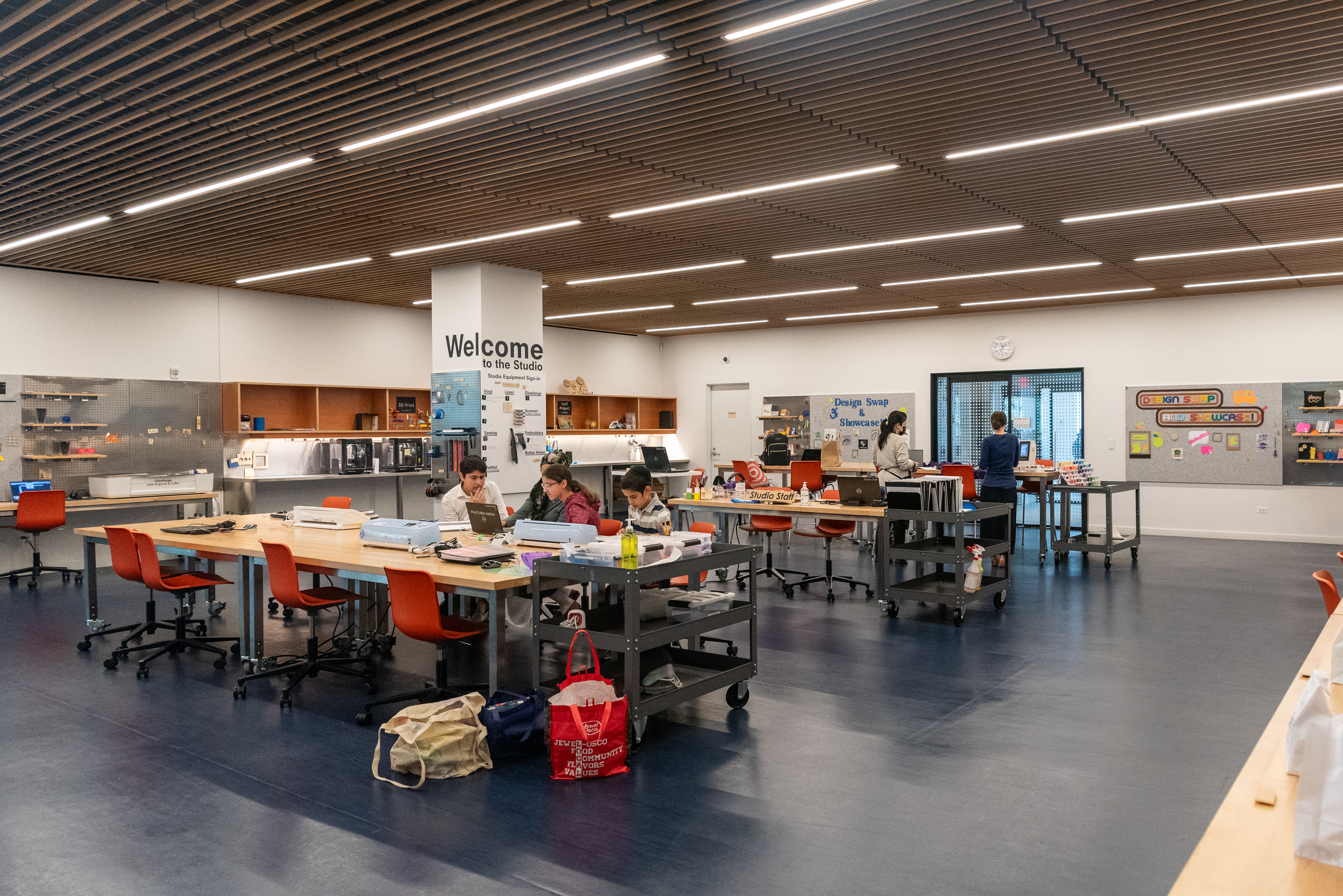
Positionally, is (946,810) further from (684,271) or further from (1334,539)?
(1334,539)

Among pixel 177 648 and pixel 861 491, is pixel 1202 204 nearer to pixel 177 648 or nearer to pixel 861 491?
pixel 861 491

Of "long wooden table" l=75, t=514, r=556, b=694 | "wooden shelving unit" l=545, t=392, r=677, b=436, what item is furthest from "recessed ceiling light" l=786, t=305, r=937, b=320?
"long wooden table" l=75, t=514, r=556, b=694

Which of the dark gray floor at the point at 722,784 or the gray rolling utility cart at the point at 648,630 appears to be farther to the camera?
the gray rolling utility cart at the point at 648,630

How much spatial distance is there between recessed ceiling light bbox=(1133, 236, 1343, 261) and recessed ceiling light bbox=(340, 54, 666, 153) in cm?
702

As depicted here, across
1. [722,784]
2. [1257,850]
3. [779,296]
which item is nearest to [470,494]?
[722,784]

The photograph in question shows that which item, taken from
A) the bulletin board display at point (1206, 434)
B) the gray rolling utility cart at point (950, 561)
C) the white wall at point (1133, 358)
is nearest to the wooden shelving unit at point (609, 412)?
the white wall at point (1133, 358)

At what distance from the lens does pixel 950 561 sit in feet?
22.9

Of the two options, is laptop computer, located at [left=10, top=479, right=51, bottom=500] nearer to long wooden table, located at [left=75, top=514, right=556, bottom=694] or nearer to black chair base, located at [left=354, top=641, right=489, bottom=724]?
long wooden table, located at [left=75, top=514, right=556, bottom=694]

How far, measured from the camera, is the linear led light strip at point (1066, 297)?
37.9ft

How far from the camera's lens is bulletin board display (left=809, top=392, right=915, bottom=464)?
1440 cm

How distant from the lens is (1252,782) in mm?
1873

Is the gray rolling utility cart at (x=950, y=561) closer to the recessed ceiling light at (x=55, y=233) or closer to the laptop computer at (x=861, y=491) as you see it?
the laptop computer at (x=861, y=491)

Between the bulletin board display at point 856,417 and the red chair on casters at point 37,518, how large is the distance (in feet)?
34.5

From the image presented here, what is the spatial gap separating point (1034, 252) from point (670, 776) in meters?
7.29
